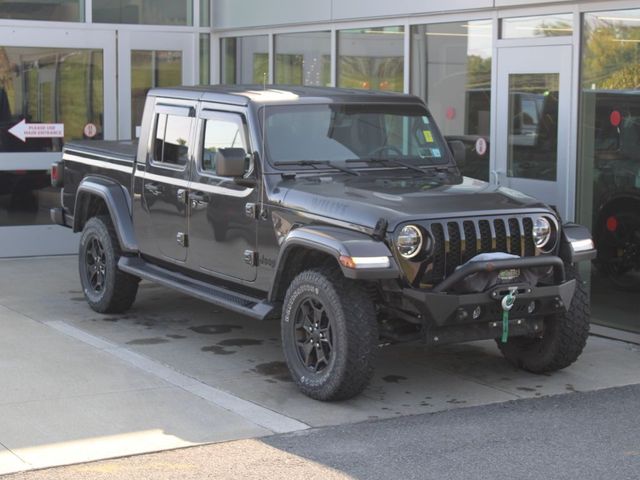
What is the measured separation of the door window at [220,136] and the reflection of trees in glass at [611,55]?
3.01 metres

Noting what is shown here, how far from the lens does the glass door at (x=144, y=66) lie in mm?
12969

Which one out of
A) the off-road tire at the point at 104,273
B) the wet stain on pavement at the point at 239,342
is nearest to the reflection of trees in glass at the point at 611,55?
the wet stain on pavement at the point at 239,342

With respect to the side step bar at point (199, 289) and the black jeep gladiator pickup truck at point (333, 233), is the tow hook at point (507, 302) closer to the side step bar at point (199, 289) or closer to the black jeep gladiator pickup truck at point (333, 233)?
the black jeep gladiator pickup truck at point (333, 233)

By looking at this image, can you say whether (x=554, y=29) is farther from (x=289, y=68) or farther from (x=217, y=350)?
(x=289, y=68)

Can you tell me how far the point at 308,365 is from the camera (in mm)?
6816

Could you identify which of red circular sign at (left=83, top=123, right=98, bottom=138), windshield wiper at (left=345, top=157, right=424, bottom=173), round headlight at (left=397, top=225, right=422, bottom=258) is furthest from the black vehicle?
red circular sign at (left=83, top=123, right=98, bottom=138)

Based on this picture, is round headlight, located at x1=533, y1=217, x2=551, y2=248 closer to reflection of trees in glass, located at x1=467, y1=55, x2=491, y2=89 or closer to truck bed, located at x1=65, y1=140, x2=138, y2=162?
reflection of trees in glass, located at x1=467, y1=55, x2=491, y2=89

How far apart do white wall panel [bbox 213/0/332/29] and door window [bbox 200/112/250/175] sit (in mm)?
3991

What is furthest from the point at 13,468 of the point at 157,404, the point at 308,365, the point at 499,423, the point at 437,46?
the point at 437,46

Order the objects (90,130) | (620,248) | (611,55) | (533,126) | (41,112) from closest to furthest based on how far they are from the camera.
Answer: (611,55), (620,248), (533,126), (41,112), (90,130)

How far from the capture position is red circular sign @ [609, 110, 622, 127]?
Answer: 28.6 ft

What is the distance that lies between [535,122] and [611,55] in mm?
953

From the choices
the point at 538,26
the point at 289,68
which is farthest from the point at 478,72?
the point at 289,68

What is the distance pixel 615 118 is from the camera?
344 inches
